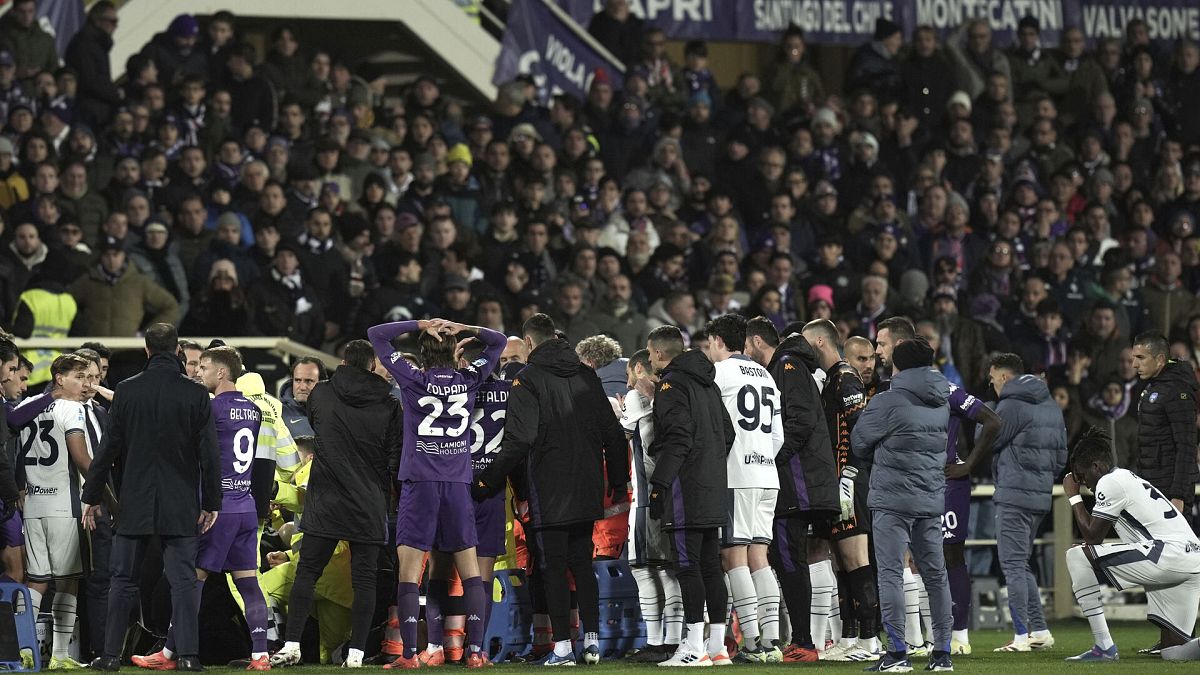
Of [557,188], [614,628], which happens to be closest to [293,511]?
[614,628]

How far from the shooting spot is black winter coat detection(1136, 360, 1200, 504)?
13516mm

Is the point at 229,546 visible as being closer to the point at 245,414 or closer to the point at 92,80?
the point at 245,414

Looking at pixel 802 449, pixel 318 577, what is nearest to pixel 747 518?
pixel 802 449

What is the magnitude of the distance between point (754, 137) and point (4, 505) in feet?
39.3

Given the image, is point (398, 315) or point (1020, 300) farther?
point (1020, 300)

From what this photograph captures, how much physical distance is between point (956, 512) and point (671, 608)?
243cm

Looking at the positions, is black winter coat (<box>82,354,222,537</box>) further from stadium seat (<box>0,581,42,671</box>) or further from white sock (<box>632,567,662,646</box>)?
white sock (<box>632,567,662,646</box>)

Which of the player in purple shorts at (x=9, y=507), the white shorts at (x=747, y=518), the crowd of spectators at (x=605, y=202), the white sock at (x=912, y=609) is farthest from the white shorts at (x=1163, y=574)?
the player in purple shorts at (x=9, y=507)

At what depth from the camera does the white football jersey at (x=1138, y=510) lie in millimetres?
12516

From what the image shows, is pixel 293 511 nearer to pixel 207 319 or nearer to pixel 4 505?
pixel 4 505

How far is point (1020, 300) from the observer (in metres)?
20.5

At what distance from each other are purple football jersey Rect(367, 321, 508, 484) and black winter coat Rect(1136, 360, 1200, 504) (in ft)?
16.5

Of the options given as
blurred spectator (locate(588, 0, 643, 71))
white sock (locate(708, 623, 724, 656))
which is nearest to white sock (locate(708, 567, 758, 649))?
white sock (locate(708, 623, 724, 656))

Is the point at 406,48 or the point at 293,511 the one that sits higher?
the point at 406,48
